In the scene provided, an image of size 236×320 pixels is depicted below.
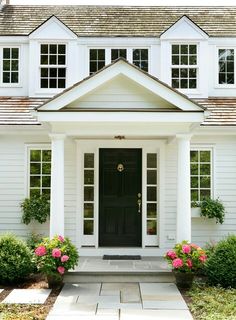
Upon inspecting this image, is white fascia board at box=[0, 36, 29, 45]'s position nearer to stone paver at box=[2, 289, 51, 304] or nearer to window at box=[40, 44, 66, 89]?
window at box=[40, 44, 66, 89]

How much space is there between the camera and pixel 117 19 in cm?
1291

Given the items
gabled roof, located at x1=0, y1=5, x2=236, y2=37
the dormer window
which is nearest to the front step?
the dormer window

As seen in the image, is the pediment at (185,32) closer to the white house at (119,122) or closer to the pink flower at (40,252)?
the white house at (119,122)

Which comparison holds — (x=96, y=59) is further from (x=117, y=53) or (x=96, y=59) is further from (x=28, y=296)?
(x=28, y=296)

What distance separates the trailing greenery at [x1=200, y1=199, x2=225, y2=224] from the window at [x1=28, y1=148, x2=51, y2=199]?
13.0 ft

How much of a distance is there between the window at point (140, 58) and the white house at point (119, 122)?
0.03m

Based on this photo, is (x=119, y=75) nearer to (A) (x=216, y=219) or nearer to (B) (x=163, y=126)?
(B) (x=163, y=126)

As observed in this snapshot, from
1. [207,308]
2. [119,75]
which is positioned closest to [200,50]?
[119,75]

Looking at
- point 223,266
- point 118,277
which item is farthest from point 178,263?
point 118,277

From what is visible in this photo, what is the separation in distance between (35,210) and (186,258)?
13.3ft

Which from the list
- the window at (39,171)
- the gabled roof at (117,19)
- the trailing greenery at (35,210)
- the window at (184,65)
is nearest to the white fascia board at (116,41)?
the gabled roof at (117,19)

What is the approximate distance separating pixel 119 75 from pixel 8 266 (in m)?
4.49

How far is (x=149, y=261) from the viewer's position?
32.5 ft

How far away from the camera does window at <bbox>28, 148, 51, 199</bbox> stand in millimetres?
10969
